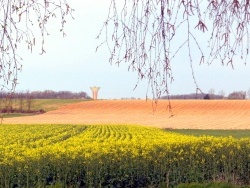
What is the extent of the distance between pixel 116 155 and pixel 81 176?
4.15ft

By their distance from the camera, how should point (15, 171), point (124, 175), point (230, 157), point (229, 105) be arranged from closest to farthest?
1. point (15, 171)
2. point (124, 175)
3. point (230, 157)
4. point (229, 105)

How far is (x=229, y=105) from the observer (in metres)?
69.1

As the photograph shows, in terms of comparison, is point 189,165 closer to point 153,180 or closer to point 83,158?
point 153,180

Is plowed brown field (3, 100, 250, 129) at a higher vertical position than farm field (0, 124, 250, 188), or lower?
higher

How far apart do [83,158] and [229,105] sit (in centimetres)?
5554

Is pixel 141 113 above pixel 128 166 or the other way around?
above

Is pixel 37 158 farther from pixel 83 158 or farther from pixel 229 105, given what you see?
pixel 229 105

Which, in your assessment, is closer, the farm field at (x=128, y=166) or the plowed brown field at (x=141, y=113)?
the farm field at (x=128, y=166)

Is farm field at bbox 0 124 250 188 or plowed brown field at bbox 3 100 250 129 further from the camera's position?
plowed brown field at bbox 3 100 250 129

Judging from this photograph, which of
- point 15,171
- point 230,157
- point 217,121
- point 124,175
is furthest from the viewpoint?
point 217,121

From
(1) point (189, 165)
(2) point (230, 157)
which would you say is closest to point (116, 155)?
(1) point (189, 165)

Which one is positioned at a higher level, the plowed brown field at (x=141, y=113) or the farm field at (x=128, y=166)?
the plowed brown field at (x=141, y=113)

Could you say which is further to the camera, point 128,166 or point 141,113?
point 141,113

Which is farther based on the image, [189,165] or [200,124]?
[200,124]
